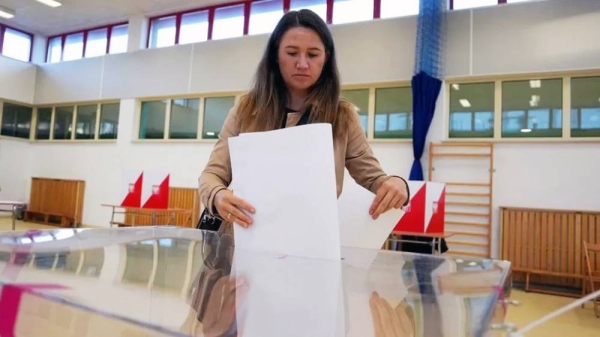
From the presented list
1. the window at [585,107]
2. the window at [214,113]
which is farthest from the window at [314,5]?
the window at [585,107]

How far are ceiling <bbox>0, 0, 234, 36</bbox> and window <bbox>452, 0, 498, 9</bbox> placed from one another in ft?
11.5

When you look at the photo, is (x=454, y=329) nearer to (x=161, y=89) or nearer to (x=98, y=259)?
(x=98, y=259)

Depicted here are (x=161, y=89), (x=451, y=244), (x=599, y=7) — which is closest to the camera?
(x=599, y=7)

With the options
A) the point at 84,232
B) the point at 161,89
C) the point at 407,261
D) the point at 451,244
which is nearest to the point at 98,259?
the point at 84,232

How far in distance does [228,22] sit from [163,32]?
1.35 m

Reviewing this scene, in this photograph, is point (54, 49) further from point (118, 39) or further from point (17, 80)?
point (118, 39)

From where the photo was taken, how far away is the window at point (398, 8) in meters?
5.10

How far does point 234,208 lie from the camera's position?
2.71 ft

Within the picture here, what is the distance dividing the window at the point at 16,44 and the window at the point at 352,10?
6559mm

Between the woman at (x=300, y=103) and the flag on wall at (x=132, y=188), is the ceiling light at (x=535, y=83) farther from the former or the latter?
the flag on wall at (x=132, y=188)

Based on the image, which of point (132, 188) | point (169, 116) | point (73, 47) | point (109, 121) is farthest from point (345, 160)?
point (73, 47)

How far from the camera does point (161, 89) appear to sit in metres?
6.64

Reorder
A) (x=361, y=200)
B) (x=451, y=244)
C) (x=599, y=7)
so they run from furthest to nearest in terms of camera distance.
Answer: (x=451, y=244) → (x=599, y=7) → (x=361, y=200)

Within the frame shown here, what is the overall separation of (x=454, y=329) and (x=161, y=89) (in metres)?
6.85
